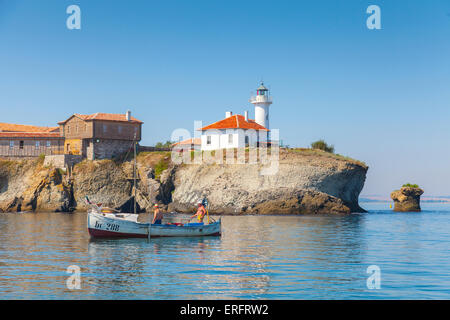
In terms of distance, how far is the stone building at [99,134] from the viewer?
8688 centimetres

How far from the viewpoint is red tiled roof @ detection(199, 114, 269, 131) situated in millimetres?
84550

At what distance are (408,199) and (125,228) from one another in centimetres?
6943

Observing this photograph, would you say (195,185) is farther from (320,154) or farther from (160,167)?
(320,154)

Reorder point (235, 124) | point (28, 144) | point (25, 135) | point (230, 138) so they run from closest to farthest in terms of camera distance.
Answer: point (230, 138) < point (235, 124) < point (25, 135) < point (28, 144)

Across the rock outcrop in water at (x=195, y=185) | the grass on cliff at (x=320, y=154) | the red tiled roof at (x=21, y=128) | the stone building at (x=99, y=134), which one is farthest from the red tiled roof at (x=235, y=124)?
the red tiled roof at (x=21, y=128)

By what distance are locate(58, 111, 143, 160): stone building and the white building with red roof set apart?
13.2 meters

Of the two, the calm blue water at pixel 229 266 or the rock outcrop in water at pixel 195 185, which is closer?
the calm blue water at pixel 229 266

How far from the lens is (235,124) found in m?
84.6

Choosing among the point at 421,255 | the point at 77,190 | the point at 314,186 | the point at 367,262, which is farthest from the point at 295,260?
the point at 77,190

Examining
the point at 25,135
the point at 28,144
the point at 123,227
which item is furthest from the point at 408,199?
the point at 25,135

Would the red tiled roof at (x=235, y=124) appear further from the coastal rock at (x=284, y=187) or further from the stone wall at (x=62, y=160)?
the stone wall at (x=62, y=160)

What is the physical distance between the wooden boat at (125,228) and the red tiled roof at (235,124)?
46236 millimetres

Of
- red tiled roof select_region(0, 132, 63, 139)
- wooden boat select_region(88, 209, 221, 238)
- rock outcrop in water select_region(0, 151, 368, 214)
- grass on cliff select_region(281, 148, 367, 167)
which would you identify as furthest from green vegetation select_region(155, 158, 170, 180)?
wooden boat select_region(88, 209, 221, 238)
